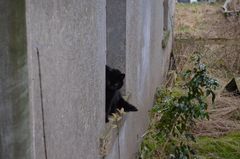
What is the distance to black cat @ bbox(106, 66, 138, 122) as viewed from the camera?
130 inches

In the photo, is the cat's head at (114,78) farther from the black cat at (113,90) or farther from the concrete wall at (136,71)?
the concrete wall at (136,71)

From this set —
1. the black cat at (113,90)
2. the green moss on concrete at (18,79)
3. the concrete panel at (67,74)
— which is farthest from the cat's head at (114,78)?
the green moss on concrete at (18,79)

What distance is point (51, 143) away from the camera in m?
1.67

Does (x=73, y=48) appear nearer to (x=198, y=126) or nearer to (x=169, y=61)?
(x=198, y=126)

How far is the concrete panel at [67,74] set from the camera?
1.51 metres

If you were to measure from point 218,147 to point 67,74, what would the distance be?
422 cm

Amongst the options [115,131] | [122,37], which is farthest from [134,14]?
[115,131]

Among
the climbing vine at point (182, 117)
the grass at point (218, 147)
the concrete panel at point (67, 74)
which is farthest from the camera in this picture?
the grass at point (218, 147)

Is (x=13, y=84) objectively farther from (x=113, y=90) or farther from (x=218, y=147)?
(x=218, y=147)

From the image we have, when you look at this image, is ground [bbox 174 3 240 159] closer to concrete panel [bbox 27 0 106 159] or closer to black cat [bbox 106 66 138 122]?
black cat [bbox 106 66 138 122]

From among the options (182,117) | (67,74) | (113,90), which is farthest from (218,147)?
(67,74)

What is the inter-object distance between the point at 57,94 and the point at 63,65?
0.12 metres

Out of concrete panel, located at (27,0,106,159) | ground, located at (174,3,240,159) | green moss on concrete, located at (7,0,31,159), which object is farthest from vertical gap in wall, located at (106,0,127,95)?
ground, located at (174,3,240,159)

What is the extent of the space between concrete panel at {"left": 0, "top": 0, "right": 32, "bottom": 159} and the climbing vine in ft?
8.36
